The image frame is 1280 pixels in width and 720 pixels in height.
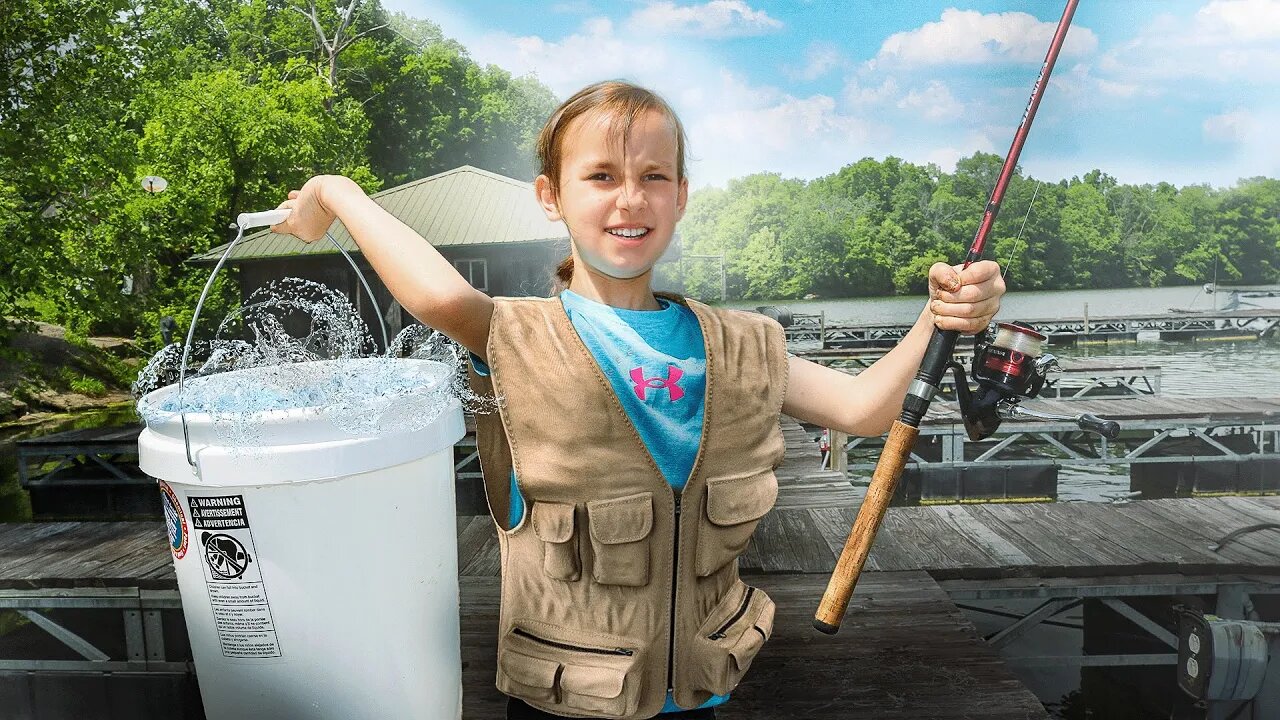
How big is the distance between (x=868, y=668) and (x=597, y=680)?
41.8 inches

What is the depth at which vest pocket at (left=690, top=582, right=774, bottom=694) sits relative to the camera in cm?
116

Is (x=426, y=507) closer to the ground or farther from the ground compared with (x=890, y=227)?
closer to the ground

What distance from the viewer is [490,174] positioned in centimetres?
356

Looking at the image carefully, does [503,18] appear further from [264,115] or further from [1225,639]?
[1225,639]

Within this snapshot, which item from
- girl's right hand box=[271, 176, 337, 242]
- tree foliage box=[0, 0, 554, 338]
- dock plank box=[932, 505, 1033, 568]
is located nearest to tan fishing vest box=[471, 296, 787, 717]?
girl's right hand box=[271, 176, 337, 242]

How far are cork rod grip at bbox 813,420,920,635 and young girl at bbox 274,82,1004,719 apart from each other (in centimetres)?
9

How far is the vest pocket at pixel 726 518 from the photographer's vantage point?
1.15m

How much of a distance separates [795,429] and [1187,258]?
270cm

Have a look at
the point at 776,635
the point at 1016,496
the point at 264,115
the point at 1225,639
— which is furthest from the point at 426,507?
the point at 1016,496

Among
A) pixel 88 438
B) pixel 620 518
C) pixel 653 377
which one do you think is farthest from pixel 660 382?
pixel 88 438

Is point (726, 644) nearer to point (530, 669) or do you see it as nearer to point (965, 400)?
point (530, 669)

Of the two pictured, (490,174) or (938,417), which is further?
(938,417)

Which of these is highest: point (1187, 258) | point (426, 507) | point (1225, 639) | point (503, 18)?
point (503, 18)

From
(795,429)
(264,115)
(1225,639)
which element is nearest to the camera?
(1225,639)
